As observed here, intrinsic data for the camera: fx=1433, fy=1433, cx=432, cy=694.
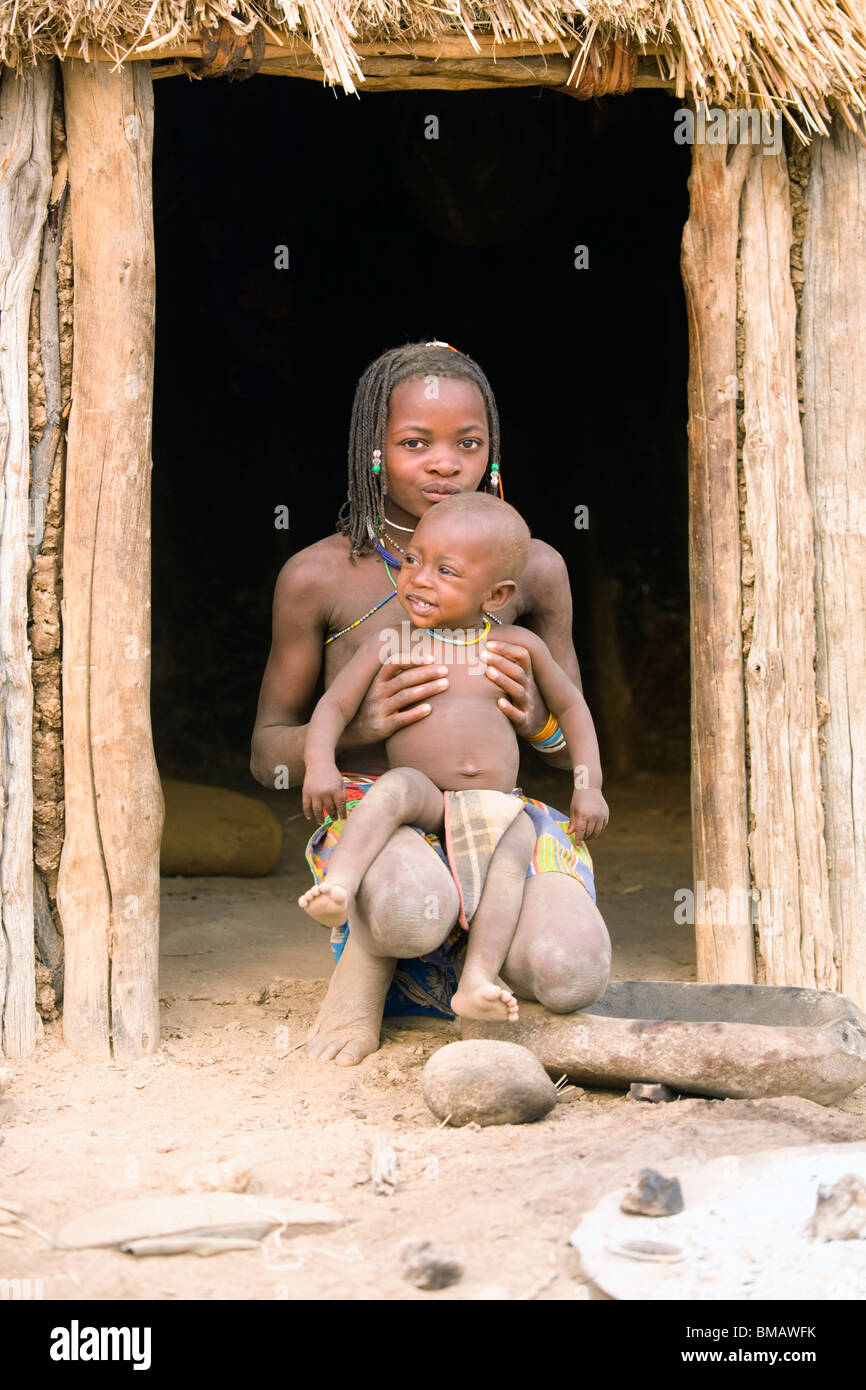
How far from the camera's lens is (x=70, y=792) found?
136 inches

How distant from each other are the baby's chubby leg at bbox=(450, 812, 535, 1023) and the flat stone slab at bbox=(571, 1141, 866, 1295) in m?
0.57

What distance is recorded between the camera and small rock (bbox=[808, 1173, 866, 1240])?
221cm

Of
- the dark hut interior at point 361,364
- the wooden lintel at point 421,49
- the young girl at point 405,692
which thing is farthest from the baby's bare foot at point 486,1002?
the dark hut interior at point 361,364

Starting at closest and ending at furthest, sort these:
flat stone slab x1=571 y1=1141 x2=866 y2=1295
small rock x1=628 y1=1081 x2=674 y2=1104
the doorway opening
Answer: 1. flat stone slab x1=571 y1=1141 x2=866 y2=1295
2. small rock x1=628 y1=1081 x2=674 y2=1104
3. the doorway opening

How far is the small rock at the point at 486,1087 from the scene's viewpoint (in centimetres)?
284

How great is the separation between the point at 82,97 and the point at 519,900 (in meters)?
2.17

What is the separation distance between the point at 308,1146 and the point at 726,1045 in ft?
2.89

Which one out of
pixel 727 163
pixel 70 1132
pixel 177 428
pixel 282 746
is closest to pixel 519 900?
pixel 282 746

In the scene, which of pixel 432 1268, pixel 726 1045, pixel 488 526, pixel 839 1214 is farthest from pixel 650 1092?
pixel 488 526

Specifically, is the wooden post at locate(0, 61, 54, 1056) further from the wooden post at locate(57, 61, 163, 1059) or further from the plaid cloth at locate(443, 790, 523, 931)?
the plaid cloth at locate(443, 790, 523, 931)

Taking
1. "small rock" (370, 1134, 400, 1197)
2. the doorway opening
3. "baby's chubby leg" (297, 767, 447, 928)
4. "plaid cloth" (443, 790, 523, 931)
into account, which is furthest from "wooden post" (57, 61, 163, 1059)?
the doorway opening

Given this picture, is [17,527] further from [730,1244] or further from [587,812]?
[730,1244]
